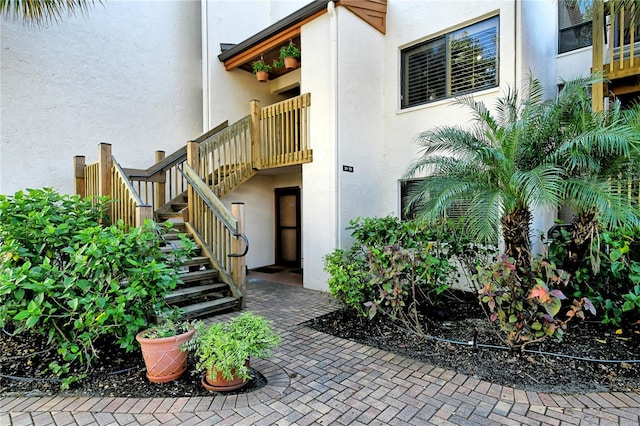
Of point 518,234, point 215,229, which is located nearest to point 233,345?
point 215,229

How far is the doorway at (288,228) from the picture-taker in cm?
934

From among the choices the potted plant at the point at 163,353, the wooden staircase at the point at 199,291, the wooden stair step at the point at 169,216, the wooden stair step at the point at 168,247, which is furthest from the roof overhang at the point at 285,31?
the potted plant at the point at 163,353

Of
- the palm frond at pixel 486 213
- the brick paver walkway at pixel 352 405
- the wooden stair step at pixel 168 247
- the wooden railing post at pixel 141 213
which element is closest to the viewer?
the brick paver walkway at pixel 352 405

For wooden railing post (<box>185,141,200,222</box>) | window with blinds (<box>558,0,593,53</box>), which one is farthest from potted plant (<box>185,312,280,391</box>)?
window with blinds (<box>558,0,593,53</box>)

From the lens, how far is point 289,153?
7.52 m

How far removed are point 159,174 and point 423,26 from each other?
21.0 ft

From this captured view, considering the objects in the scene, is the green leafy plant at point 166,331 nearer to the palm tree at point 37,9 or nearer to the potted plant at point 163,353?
the potted plant at point 163,353

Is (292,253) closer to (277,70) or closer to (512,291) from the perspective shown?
(277,70)

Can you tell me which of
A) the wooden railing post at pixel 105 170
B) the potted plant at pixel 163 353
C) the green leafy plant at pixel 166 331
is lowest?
the potted plant at pixel 163 353

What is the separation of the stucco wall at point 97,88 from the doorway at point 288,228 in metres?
2.90

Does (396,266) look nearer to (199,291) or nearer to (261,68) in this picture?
(199,291)

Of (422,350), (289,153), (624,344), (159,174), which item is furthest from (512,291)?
(159,174)

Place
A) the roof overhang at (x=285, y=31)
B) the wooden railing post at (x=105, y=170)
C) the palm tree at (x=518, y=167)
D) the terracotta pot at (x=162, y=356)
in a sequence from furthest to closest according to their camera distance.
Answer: the roof overhang at (x=285, y=31)
the wooden railing post at (x=105, y=170)
the palm tree at (x=518, y=167)
the terracotta pot at (x=162, y=356)

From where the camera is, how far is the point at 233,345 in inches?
117
